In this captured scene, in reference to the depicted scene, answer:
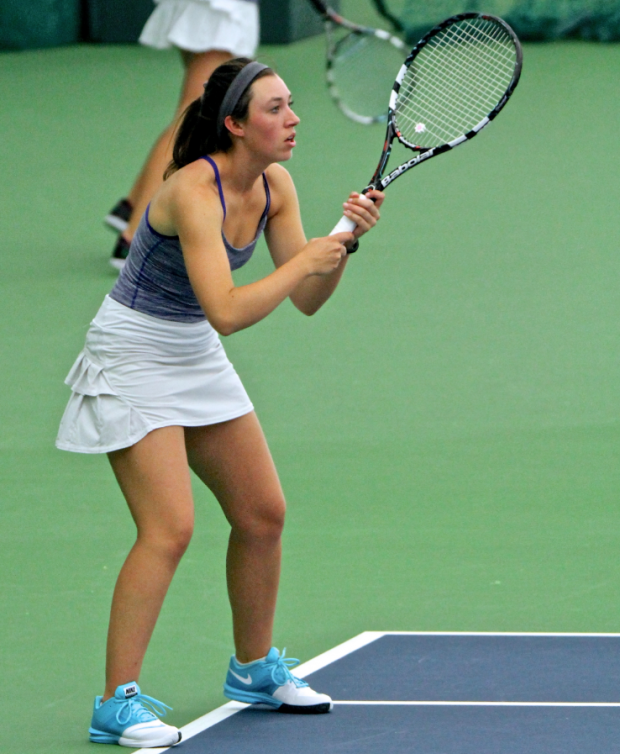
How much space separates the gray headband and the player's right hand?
1.06ft

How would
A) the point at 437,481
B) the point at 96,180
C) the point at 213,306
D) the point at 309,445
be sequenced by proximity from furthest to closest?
1. the point at 96,180
2. the point at 309,445
3. the point at 437,481
4. the point at 213,306

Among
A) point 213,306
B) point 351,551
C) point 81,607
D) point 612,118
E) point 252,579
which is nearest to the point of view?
point 213,306

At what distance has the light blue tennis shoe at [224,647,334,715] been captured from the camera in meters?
3.24

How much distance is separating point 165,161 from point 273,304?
3643 mm

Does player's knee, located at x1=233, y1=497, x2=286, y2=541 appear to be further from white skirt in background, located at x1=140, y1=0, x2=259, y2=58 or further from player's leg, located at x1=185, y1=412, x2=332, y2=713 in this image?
white skirt in background, located at x1=140, y1=0, x2=259, y2=58

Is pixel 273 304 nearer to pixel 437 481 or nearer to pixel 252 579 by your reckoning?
pixel 252 579

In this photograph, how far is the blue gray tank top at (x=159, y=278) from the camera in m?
3.09

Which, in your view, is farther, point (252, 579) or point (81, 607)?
point (81, 607)

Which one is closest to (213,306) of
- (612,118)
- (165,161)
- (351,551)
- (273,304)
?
(273,304)

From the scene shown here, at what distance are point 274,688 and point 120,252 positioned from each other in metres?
3.58

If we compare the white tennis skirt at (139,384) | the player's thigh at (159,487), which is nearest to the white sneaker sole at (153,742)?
the player's thigh at (159,487)

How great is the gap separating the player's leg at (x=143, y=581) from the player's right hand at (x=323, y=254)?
449mm

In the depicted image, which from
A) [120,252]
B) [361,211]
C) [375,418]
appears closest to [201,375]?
[361,211]

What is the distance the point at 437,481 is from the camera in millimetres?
4715
